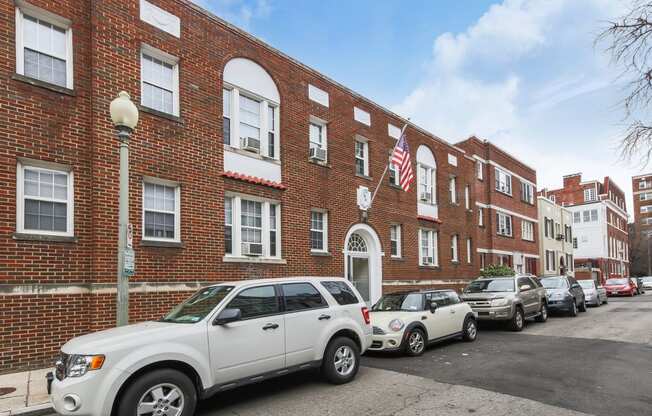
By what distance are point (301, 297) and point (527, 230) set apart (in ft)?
98.0

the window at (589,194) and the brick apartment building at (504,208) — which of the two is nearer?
the brick apartment building at (504,208)

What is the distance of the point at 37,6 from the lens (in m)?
9.15

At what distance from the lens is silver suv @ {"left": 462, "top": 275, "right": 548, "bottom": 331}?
1333cm

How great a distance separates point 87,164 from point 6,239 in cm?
214

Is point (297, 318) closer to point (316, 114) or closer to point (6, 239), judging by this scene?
point (6, 239)

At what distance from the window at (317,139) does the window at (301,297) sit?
8128mm

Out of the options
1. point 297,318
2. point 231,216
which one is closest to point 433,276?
point 231,216

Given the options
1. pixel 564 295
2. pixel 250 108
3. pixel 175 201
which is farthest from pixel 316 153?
pixel 564 295

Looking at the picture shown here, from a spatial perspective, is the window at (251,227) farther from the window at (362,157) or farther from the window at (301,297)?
the window at (301,297)

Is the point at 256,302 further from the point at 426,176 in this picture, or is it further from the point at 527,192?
the point at 527,192

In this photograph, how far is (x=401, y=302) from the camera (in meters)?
10.6

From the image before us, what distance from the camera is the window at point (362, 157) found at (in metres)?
17.4

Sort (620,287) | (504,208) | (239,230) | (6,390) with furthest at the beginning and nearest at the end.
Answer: (620,287) → (504,208) → (239,230) → (6,390)

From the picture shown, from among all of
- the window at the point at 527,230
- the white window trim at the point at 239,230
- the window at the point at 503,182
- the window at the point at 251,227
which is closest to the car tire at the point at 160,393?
the white window trim at the point at 239,230
